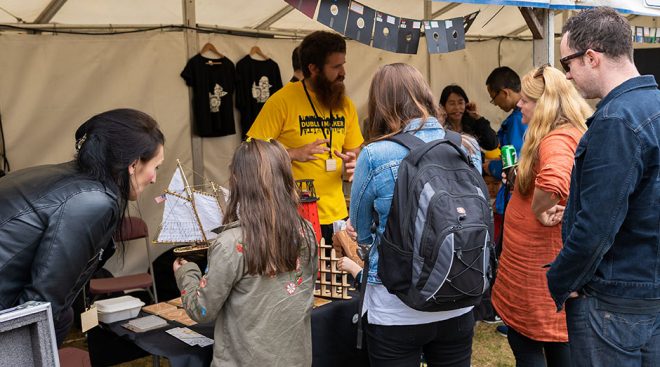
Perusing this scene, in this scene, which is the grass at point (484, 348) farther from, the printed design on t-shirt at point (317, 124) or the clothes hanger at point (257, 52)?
the clothes hanger at point (257, 52)

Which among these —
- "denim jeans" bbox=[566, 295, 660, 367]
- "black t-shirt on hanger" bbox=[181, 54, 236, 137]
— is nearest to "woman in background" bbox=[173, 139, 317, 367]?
"denim jeans" bbox=[566, 295, 660, 367]

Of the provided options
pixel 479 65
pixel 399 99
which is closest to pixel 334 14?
pixel 399 99

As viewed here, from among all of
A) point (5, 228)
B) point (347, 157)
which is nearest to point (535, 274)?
Answer: point (347, 157)

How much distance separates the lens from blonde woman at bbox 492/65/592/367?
2.42 metres

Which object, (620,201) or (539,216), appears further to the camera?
(539,216)

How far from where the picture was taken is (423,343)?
2133 mm

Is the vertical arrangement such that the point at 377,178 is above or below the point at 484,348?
above

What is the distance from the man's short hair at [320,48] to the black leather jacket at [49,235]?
6.73ft

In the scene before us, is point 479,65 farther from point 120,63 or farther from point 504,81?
point 120,63

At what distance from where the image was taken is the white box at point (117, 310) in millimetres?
2613

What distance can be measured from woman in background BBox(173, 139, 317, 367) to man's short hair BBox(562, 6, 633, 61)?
3.63 ft

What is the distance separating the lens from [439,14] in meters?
6.54

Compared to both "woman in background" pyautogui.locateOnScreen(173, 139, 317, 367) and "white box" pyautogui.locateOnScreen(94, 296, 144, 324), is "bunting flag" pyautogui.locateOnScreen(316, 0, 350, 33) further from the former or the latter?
"white box" pyautogui.locateOnScreen(94, 296, 144, 324)

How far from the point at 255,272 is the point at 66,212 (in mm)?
756
